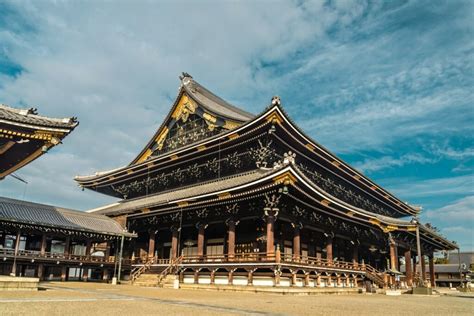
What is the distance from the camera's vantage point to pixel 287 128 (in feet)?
96.4

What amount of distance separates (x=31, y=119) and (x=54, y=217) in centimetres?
1874

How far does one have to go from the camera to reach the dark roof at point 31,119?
14579 millimetres

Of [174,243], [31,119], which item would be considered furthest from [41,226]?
[31,119]

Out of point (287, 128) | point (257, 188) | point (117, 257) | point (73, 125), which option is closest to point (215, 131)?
point (287, 128)

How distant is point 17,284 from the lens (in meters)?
16.5

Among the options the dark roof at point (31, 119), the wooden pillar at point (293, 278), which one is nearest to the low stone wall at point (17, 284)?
the dark roof at point (31, 119)

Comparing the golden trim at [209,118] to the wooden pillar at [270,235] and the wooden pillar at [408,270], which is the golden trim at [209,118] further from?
the wooden pillar at [408,270]

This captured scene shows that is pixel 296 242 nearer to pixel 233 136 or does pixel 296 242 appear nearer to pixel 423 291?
pixel 233 136

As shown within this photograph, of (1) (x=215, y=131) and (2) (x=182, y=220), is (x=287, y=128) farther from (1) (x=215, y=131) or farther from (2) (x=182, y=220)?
(2) (x=182, y=220)

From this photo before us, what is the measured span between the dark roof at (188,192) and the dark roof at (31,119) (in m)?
13.0

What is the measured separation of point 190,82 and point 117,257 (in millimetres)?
20091

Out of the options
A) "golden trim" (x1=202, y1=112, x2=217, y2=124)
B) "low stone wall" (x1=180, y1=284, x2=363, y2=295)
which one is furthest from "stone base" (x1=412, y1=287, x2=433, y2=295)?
"golden trim" (x1=202, y1=112, x2=217, y2=124)

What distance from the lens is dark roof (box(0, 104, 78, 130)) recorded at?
1458 cm

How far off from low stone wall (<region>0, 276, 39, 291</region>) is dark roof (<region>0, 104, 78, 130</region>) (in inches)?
272
